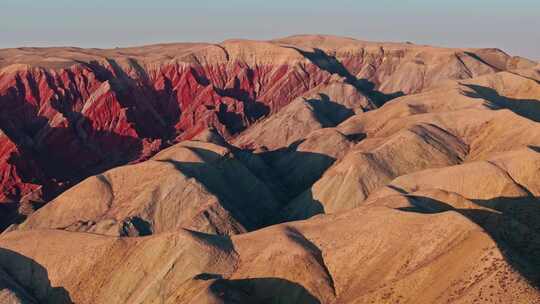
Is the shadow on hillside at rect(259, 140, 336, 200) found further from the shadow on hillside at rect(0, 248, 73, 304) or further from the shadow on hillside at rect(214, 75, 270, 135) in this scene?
the shadow on hillside at rect(0, 248, 73, 304)

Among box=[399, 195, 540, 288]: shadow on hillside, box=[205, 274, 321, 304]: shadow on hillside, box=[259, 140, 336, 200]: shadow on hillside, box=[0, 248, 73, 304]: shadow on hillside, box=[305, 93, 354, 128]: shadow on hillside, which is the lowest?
box=[305, 93, 354, 128]: shadow on hillside

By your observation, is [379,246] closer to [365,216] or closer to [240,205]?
[365,216]

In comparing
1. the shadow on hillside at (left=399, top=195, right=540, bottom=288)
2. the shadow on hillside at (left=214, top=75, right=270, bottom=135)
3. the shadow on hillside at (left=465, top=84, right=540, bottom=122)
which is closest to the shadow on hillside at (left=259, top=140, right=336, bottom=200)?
the shadow on hillside at (left=465, top=84, right=540, bottom=122)

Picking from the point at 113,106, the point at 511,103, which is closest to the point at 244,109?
the point at 113,106

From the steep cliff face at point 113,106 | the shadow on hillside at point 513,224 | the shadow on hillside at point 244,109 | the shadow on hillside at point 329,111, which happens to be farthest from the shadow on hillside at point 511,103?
the shadow on hillside at point 244,109

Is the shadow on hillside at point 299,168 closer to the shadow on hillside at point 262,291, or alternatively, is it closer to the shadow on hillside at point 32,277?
the shadow on hillside at point 32,277

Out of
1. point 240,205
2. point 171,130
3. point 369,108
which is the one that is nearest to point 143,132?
point 171,130

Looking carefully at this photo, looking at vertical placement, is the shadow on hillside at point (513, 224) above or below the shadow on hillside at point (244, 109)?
above
